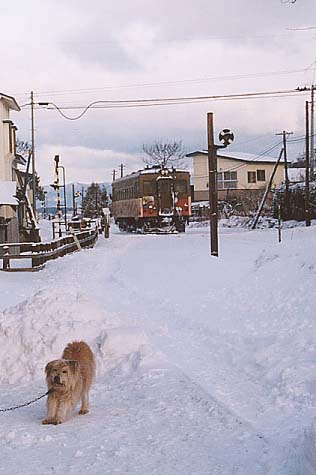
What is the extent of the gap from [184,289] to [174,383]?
8.35 m

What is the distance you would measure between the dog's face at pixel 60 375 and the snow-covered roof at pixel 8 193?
98.2 feet

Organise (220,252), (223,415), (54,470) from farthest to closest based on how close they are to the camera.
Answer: (220,252)
(223,415)
(54,470)

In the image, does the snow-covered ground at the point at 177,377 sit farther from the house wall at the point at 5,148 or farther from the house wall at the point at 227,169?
the house wall at the point at 227,169

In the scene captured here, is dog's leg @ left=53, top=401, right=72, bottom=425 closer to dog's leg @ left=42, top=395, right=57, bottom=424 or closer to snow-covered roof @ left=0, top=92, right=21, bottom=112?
dog's leg @ left=42, top=395, right=57, bottom=424

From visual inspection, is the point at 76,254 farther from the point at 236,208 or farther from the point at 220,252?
the point at 236,208

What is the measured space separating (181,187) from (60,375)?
3529 cm

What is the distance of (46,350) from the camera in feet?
29.0

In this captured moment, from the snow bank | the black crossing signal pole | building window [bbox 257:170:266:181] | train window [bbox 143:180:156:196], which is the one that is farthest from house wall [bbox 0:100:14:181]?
building window [bbox 257:170:266:181]

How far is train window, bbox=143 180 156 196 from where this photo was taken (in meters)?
40.9

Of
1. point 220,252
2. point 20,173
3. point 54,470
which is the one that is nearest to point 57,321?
point 54,470

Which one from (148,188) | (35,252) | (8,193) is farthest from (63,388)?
(148,188)

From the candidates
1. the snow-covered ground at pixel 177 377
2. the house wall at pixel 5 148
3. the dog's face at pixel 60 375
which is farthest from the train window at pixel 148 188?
the dog's face at pixel 60 375

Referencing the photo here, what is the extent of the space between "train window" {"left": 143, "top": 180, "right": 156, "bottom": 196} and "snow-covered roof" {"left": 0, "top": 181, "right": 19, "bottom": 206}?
7345mm

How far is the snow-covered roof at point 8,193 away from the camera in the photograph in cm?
3624
